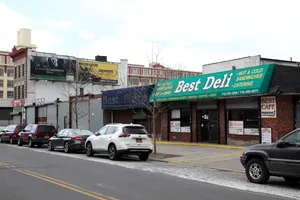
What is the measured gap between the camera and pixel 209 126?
2312 centimetres

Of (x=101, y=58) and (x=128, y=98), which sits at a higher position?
(x=101, y=58)

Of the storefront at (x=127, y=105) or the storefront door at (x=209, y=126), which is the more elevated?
the storefront at (x=127, y=105)

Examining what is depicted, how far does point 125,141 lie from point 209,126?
8.06 metres

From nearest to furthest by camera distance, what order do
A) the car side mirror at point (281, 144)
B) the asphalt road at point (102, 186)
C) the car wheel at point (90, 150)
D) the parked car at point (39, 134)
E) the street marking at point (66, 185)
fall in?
the street marking at point (66, 185) → the asphalt road at point (102, 186) → the car side mirror at point (281, 144) → the car wheel at point (90, 150) → the parked car at point (39, 134)

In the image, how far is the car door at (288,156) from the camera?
9391 millimetres

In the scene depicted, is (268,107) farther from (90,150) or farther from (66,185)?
(66,185)

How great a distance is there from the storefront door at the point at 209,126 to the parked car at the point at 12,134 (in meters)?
16.1

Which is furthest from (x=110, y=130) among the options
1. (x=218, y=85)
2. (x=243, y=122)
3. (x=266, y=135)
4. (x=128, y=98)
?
(x=128, y=98)

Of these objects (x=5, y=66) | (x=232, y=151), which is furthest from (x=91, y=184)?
(x=5, y=66)

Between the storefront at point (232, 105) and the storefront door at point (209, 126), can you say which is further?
the storefront door at point (209, 126)

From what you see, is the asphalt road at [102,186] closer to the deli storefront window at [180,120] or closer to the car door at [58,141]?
the car door at [58,141]

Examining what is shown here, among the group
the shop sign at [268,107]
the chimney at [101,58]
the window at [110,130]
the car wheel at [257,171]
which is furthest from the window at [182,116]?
the chimney at [101,58]

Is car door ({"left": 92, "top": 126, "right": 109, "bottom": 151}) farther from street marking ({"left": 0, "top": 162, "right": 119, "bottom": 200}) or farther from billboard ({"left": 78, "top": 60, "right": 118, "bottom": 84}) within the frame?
billboard ({"left": 78, "top": 60, "right": 118, "bottom": 84})

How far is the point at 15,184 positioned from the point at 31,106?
39.6 meters
